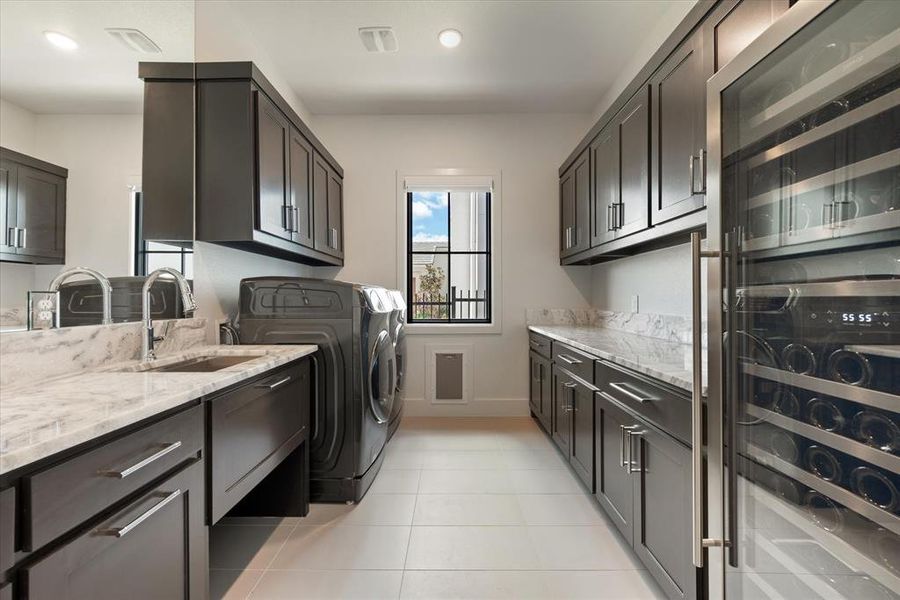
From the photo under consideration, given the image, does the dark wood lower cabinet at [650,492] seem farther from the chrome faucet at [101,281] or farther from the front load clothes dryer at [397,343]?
the chrome faucet at [101,281]

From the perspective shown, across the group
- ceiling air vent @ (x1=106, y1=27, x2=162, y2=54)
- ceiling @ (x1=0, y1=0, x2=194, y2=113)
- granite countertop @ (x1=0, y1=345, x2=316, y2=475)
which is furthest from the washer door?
ceiling air vent @ (x1=106, y1=27, x2=162, y2=54)

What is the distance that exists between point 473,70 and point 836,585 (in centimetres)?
347

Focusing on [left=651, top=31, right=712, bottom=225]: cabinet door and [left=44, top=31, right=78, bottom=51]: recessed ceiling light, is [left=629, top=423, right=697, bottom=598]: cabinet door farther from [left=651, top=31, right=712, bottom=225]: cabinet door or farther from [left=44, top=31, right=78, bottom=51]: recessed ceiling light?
[left=44, top=31, right=78, bottom=51]: recessed ceiling light

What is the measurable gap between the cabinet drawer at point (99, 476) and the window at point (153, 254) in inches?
41.6

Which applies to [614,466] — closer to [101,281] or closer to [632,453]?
[632,453]

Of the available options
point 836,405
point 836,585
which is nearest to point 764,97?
point 836,405

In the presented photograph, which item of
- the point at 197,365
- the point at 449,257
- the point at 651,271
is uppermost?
the point at 449,257

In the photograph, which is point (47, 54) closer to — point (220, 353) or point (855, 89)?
point (220, 353)

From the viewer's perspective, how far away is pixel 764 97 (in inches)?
37.4

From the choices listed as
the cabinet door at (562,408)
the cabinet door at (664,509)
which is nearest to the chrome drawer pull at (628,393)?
the cabinet door at (664,509)

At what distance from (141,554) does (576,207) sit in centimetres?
338

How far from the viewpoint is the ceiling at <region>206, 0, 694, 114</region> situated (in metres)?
2.64

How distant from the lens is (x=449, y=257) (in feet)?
14.3

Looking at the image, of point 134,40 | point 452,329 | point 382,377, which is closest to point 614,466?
point 382,377
